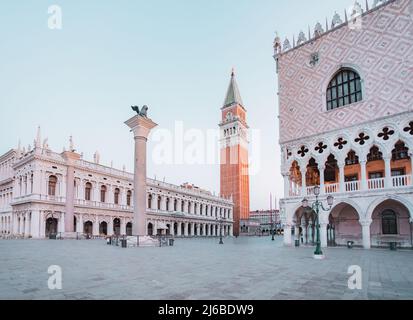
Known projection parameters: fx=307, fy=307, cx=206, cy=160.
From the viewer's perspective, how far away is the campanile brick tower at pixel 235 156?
253 ft

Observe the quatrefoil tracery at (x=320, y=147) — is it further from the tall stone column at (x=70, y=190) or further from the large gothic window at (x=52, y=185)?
the large gothic window at (x=52, y=185)

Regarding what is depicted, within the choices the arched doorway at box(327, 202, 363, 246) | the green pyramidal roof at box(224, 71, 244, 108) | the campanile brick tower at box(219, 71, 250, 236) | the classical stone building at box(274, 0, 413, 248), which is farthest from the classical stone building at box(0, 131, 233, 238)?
the green pyramidal roof at box(224, 71, 244, 108)

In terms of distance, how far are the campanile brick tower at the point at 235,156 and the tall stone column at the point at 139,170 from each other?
54937 millimetres

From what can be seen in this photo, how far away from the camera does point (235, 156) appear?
78.3 m

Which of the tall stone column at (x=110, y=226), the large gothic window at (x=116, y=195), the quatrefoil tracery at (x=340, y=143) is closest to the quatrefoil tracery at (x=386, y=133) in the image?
the quatrefoil tracery at (x=340, y=143)

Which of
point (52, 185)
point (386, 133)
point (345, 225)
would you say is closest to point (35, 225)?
point (52, 185)

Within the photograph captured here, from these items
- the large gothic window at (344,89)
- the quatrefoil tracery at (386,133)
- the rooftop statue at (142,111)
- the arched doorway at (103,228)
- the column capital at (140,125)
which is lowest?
the arched doorway at (103,228)

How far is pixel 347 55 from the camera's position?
22547mm

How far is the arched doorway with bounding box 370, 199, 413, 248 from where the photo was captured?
66.1 ft

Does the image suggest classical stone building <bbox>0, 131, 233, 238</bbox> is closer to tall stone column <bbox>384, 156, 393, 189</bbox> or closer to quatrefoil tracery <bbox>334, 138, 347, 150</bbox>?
quatrefoil tracery <bbox>334, 138, 347, 150</bbox>

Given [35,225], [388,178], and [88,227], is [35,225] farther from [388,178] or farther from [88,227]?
[388,178]

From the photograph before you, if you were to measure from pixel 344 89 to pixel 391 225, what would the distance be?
1019 centimetres
